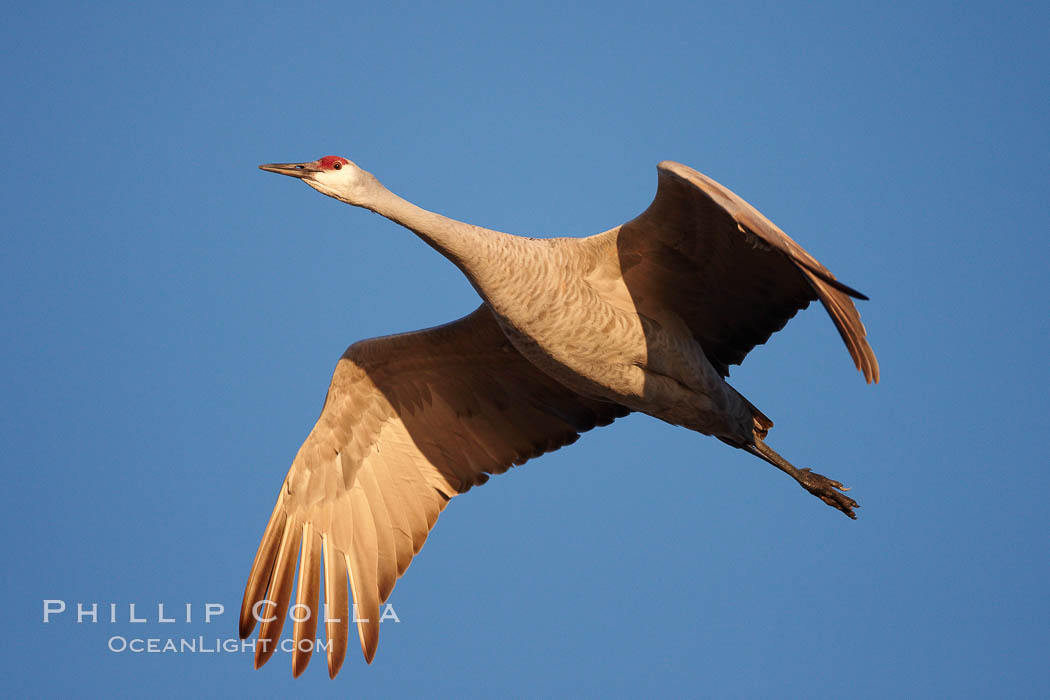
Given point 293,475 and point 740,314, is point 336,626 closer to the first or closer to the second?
point 293,475

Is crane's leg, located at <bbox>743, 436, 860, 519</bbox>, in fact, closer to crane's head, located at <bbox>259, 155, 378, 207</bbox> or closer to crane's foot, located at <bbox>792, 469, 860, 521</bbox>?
crane's foot, located at <bbox>792, 469, 860, 521</bbox>

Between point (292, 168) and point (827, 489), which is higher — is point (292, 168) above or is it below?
above

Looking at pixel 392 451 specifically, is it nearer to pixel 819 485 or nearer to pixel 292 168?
pixel 292 168

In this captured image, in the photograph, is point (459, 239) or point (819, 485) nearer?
point (459, 239)

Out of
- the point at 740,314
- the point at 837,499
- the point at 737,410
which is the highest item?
the point at 740,314

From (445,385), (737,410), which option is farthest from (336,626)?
(737,410)

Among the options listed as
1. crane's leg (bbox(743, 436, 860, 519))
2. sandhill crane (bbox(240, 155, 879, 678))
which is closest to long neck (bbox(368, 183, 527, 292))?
sandhill crane (bbox(240, 155, 879, 678))

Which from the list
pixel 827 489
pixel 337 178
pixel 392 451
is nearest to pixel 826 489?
pixel 827 489

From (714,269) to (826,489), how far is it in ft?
7.88

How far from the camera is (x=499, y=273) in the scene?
314 inches

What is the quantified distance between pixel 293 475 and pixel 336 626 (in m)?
1.30

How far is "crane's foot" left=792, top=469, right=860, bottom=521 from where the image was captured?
996 cm

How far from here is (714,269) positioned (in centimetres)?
883

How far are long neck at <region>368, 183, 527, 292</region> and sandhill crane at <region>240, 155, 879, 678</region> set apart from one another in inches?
0.5
